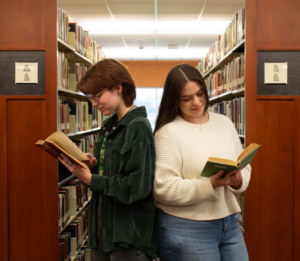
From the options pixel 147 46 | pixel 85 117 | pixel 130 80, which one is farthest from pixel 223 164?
pixel 147 46

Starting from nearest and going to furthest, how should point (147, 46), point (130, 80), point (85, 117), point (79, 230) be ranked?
point (130, 80), point (79, 230), point (85, 117), point (147, 46)

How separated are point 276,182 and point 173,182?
1324mm

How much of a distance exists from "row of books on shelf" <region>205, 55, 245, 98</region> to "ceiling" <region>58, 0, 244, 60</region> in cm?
117

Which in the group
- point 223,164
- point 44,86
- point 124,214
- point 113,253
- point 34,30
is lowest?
point 113,253

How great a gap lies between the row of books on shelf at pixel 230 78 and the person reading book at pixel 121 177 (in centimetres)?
154

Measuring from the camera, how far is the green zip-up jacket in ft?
3.88

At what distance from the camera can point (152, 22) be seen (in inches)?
208

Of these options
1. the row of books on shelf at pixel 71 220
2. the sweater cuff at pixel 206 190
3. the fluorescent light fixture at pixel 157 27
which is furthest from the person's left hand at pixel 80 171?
the fluorescent light fixture at pixel 157 27

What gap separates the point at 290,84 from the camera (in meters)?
2.20

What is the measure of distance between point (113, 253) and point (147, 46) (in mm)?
6354

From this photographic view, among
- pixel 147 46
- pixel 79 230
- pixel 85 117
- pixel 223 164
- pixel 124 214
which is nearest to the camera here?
pixel 223 164

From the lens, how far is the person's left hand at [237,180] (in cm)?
123

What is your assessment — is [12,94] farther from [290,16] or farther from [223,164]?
[290,16]

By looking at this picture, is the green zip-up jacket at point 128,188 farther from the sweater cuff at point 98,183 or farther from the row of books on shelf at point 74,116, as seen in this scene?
the row of books on shelf at point 74,116
